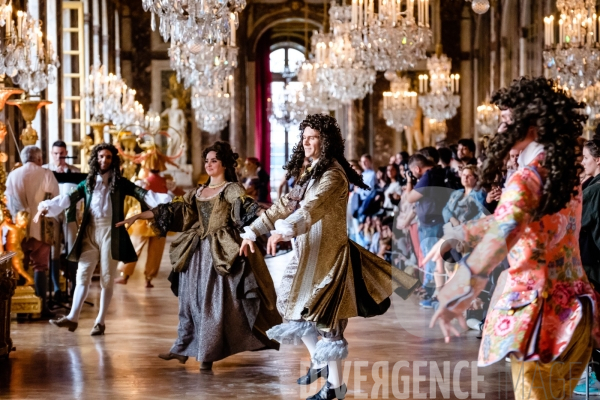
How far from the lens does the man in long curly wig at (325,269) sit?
16.5 ft

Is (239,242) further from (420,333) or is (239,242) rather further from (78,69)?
(78,69)

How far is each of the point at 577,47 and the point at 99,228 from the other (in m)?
6.63

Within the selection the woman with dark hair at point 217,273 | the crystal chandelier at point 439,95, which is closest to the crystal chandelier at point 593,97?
the crystal chandelier at point 439,95

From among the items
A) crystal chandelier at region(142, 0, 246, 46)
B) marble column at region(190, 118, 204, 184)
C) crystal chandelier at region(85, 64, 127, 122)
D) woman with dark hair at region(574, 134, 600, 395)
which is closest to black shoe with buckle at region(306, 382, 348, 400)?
woman with dark hair at region(574, 134, 600, 395)

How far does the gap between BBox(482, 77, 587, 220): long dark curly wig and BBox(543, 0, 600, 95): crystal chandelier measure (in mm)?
8498

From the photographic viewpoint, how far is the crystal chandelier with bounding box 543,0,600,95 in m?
11.5

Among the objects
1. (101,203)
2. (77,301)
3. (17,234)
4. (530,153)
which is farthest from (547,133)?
(17,234)

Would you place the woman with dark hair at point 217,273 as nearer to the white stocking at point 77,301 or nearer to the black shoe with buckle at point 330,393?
the black shoe with buckle at point 330,393

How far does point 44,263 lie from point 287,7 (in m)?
16.8

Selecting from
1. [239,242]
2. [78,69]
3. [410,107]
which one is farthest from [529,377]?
[410,107]

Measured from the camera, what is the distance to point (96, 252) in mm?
7430

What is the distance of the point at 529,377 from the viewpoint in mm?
3299

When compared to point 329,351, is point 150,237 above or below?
above

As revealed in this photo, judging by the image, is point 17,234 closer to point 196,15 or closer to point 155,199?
point 155,199
